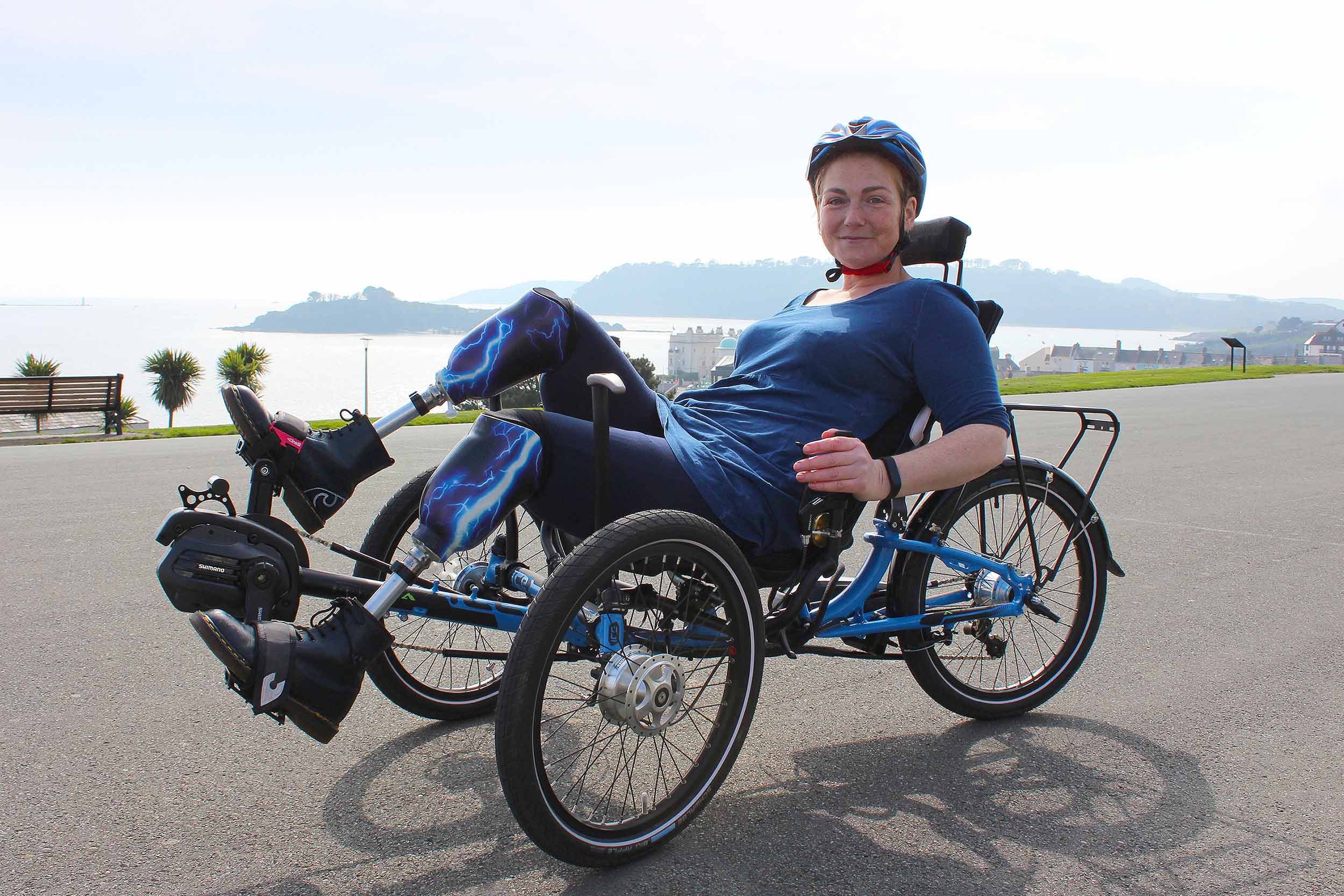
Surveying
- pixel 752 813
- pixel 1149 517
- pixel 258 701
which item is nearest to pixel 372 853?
pixel 258 701

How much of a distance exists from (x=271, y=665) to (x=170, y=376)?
37626 millimetres

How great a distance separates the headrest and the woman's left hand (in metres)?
0.94

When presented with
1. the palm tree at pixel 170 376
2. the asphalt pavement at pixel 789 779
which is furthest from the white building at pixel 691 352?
the asphalt pavement at pixel 789 779

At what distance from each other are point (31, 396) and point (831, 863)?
16.7 m

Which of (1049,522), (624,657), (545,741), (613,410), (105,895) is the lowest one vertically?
(105,895)

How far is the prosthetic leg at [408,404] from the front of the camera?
8.09 ft

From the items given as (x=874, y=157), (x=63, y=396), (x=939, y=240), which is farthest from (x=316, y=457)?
(x=63, y=396)

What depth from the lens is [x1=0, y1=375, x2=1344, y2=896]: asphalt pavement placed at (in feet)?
7.29

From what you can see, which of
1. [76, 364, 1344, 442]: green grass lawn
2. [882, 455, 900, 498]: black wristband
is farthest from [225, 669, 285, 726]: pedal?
[76, 364, 1344, 442]: green grass lawn

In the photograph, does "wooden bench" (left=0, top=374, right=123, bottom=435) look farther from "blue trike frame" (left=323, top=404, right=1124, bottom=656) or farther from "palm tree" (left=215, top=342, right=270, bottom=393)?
"palm tree" (left=215, top=342, right=270, bottom=393)

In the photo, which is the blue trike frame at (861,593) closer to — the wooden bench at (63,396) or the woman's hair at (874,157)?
the woman's hair at (874,157)

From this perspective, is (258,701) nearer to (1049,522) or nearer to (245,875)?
(245,875)

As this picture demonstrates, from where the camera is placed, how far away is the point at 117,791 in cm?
254

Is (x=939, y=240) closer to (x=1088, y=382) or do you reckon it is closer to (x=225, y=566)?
(x=225, y=566)
